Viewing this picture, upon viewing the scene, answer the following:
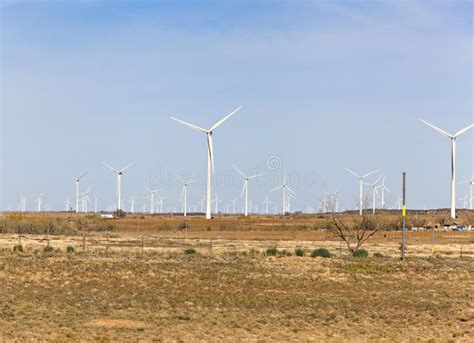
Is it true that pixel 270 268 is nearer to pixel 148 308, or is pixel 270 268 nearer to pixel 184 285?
pixel 184 285

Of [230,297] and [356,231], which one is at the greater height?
[356,231]

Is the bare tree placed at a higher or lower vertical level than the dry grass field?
higher

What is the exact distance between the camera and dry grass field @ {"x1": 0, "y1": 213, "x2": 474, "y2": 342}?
76.7 feet

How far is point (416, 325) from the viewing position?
2578cm

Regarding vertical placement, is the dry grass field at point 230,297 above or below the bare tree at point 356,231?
below

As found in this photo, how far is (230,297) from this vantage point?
1252 inches

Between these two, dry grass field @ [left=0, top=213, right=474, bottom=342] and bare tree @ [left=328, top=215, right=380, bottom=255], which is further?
bare tree @ [left=328, top=215, right=380, bottom=255]

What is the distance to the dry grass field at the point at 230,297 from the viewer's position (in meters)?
23.4

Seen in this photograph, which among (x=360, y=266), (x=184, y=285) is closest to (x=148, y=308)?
(x=184, y=285)

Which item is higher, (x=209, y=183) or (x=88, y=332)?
(x=209, y=183)

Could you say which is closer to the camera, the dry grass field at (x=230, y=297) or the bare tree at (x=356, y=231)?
the dry grass field at (x=230, y=297)

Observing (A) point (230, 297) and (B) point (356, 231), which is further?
(B) point (356, 231)

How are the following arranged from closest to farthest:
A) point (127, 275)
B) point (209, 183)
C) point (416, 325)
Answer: point (416, 325) → point (127, 275) → point (209, 183)

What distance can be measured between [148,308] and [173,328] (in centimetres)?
458
